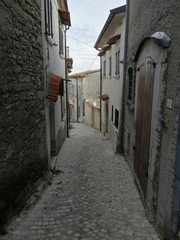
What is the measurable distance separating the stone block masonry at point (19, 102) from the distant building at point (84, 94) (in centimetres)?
1666

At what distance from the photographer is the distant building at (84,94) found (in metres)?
24.2

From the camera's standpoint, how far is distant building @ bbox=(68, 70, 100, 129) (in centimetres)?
2422

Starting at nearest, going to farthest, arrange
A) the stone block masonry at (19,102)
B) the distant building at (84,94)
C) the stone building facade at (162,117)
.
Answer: the stone building facade at (162,117), the stone block masonry at (19,102), the distant building at (84,94)

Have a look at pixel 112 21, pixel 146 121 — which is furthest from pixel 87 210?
pixel 112 21

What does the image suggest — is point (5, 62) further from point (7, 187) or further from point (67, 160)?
→ point (67, 160)

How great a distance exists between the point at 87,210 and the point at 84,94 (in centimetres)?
2298

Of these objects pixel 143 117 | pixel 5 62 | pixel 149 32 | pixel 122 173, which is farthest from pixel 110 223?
pixel 149 32

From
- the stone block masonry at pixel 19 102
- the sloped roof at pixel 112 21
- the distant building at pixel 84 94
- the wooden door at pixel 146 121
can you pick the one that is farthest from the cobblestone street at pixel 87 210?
the distant building at pixel 84 94

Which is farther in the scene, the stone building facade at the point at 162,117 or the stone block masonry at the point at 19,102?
the stone block masonry at the point at 19,102

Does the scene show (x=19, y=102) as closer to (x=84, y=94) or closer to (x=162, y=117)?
(x=162, y=117)

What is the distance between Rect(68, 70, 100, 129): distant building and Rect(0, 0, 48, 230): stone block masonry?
16660 mm

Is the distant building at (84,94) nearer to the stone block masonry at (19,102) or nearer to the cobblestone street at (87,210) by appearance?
the cobblestone street at (87,210)

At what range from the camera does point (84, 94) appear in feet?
88.1

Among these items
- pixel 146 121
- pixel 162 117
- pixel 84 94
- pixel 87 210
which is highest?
pixel 162 117
